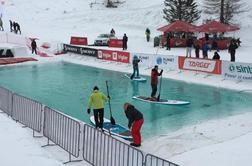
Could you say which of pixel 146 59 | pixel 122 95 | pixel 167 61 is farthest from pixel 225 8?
pixel 122 95

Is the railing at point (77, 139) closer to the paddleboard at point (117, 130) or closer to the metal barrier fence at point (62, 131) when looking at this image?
the metal barrier fence at point (62, 131)

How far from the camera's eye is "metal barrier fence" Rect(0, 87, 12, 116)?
16578 millimetres

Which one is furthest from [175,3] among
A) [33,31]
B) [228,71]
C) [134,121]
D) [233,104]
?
[134,121]

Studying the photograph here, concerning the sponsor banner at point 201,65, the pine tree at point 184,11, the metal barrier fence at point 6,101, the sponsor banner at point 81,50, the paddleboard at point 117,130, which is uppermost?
the pine tree at point 184,11

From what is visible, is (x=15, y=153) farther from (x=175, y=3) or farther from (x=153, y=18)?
(x=153, y=18)

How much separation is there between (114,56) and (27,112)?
71.6ft

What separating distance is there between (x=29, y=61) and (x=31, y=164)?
29.9 meters

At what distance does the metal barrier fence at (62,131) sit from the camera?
11859 millimetres

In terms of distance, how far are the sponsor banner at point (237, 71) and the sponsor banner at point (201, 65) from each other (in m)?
0.62

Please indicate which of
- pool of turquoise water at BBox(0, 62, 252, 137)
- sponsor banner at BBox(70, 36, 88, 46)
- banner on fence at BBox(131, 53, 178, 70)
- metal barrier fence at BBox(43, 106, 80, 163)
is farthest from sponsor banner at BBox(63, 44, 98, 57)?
metal barrier fence at BBox(43, 106, 80, 163)

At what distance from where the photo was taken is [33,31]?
5684 cm

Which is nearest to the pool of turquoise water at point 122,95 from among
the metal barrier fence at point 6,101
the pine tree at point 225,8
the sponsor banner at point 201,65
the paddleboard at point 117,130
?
the paddleboard at point 117,130

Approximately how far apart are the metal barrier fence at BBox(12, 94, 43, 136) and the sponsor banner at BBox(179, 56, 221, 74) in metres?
15.1

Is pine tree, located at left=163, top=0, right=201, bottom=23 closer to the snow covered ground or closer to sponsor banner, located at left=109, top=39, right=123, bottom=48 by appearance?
the snow covered ground
